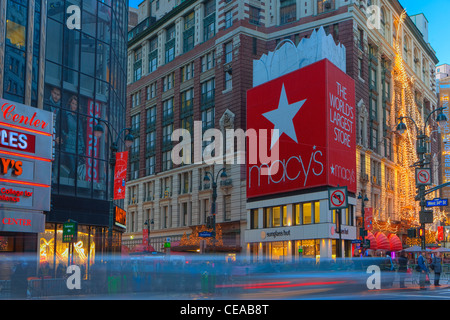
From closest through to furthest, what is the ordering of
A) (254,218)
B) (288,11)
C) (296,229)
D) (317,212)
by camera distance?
(317,212) < (296,229) < (254,218) < (288,11)

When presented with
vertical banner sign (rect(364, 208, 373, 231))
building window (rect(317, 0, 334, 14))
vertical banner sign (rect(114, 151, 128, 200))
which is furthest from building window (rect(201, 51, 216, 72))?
vertical banner sign (rect(114, 151, 128, 200))

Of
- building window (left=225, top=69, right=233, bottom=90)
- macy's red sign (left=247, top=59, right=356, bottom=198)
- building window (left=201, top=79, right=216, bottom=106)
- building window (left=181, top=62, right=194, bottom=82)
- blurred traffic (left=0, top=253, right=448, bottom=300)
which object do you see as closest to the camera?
blurred traffic (left=0, top=253, right=448, bottom=300)

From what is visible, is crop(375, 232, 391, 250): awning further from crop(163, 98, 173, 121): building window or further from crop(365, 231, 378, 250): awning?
crop(163, 98, 173, 121): building window

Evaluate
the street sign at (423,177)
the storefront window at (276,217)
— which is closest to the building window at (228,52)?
the storefront window at (276,217)

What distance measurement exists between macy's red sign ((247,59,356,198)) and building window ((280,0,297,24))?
467 inches

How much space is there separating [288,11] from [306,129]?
64.4ft

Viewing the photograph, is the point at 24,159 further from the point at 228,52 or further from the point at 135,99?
the point at 135,99

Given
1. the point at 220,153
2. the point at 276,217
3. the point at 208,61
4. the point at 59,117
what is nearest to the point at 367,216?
the point at 276,217

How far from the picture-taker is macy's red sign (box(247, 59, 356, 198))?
5800 centimetres

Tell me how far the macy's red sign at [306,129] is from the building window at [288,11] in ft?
38.9

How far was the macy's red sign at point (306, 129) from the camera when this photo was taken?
58.0 meters

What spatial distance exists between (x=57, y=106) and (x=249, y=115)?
31.2 metres

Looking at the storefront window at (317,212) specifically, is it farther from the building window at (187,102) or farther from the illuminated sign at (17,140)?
the illuminated sign at (17,140)

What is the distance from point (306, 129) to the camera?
59250 mm
